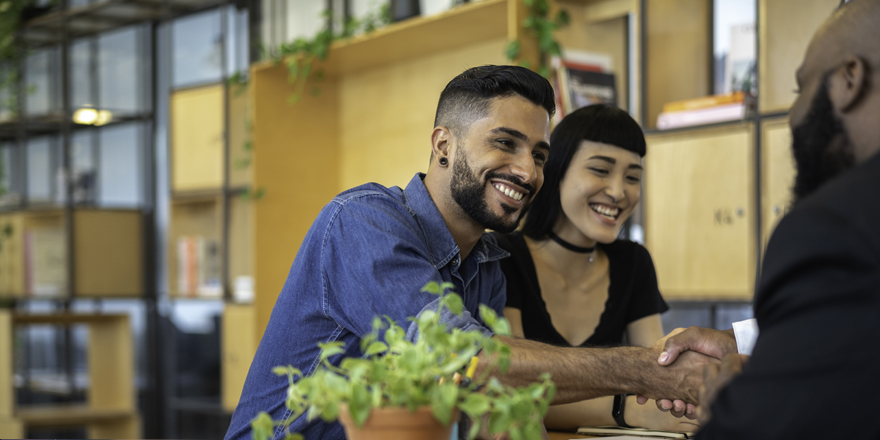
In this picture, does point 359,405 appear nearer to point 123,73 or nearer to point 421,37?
point 421,37

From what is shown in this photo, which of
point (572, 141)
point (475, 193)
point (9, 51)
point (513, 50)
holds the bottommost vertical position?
point (475, 193)

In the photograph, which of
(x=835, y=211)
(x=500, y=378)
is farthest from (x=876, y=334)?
(x=500, y=378)

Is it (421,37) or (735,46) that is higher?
(421,37)

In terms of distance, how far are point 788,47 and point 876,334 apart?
2419 mm

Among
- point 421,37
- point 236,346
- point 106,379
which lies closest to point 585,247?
point 421,37

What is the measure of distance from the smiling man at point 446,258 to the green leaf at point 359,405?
40 centimetres

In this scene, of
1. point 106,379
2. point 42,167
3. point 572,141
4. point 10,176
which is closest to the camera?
point 572,141

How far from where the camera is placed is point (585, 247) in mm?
2229

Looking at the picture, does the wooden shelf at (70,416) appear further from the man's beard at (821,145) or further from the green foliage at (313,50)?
the man's beard at (821,145)

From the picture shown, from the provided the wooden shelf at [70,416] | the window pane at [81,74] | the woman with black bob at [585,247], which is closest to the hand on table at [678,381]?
the woman with black bob at [585,247]

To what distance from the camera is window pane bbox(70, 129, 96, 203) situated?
5816 mm

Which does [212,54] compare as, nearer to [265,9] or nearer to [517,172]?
[265,9]

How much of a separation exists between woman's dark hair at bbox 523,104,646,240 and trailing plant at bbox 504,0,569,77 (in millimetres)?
1002

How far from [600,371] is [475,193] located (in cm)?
49
